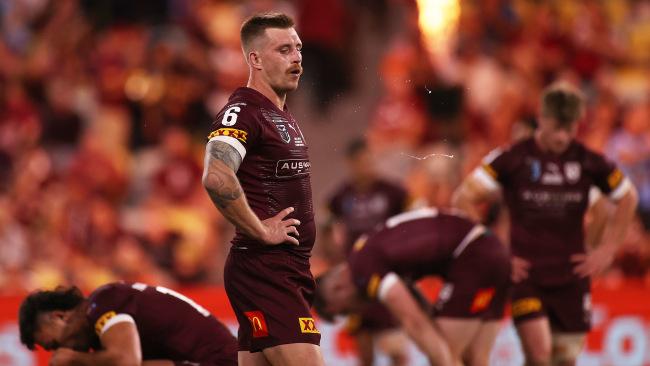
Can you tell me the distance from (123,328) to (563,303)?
384 cm

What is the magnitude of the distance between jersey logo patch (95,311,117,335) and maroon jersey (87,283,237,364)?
0.14ft

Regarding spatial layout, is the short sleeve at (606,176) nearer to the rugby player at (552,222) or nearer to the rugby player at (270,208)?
the rugby player at (552,222)

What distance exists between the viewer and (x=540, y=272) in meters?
9.72

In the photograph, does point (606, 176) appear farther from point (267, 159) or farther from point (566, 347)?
point (267, 159)

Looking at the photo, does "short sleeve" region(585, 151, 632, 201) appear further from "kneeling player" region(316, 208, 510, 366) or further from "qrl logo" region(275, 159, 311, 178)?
"qrl logo" region(275, 159, 311, 178)

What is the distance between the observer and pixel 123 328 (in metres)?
7.50

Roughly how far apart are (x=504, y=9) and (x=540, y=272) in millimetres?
8111

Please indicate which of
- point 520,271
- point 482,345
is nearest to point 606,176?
point 520,271

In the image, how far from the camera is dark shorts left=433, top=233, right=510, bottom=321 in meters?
9.09

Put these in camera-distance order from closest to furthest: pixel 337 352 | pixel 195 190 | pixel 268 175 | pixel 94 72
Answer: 1. pixel 268 175
2. pixel 337 352
3. pixel 195 190
4. pixel 94 72

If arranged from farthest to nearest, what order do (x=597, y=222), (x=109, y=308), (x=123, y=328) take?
1. (x=597, y=222)
2. (x=109, y=308)
3. (x=123, y=328)

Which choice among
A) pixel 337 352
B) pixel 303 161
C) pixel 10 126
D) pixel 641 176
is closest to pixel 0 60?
pixel 10 126

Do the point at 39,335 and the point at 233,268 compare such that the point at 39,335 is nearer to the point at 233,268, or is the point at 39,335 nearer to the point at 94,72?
the point at 233,268

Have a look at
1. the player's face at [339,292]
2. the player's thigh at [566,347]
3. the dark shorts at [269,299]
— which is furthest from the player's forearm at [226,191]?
the player's thigh at [566,347]
